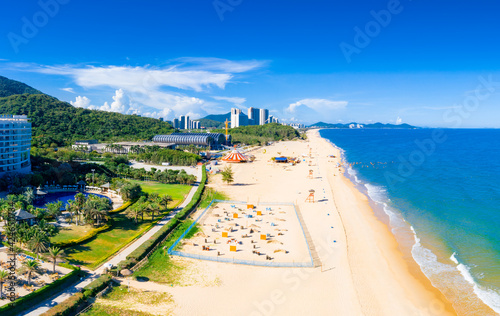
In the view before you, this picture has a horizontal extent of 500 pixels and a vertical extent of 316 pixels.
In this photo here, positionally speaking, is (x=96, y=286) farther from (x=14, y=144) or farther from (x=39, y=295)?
(x=14, y=144)

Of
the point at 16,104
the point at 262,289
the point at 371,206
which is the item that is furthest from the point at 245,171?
the point at 16,104

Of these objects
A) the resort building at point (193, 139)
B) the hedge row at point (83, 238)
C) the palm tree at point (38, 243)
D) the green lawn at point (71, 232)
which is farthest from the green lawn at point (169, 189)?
the resort building at point (193, 139)

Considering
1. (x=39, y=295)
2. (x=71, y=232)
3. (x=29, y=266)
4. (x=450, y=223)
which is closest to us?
(x=39, y=295)

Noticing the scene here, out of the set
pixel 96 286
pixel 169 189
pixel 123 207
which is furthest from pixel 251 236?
pixel 169 189

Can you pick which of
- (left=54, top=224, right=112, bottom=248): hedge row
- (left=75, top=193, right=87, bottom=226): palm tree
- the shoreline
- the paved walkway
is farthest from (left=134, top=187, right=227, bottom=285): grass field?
the shoreline

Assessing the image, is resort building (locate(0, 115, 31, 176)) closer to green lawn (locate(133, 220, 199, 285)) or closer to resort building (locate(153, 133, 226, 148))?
green lawn (locate(133, 220, 199, 285))

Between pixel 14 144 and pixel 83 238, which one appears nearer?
pixel 83 238

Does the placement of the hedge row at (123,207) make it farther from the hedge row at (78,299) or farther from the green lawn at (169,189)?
the hedge row at (78,299)
